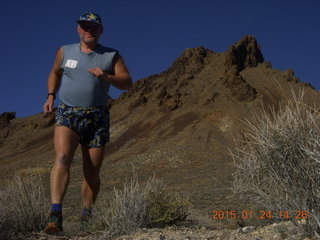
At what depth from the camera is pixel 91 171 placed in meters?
3.57

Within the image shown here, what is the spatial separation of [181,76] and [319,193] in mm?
40900

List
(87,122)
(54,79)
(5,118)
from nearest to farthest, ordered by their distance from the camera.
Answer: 1. (87,122)
2. (54,79)
3. (5,118)

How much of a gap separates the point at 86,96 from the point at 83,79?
0.52 feet

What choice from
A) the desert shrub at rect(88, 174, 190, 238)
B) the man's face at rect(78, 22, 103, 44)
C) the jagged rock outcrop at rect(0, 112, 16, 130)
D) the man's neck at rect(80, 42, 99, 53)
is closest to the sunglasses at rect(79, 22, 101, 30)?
the man's face at rect(78, 22, 103, 44)

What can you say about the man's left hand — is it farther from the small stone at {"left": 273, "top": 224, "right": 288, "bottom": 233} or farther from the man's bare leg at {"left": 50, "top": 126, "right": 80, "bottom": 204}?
the small stone at {"left": 273, "top": 224, "right": 288, "bottom": 233}

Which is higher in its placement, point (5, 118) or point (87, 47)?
point (5, 118)

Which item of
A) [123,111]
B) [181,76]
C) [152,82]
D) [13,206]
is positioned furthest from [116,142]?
[13,206]

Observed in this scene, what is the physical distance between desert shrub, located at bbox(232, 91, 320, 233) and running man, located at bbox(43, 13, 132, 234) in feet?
4.37

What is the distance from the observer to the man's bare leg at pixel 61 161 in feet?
10.4

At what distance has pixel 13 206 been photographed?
11.9 feet

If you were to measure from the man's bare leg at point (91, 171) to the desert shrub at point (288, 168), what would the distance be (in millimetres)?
1298

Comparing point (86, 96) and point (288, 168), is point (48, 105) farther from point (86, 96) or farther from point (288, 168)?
point (288, 168)

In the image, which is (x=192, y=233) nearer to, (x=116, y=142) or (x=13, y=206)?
(x=13, y=206)

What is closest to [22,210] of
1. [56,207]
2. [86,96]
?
[56,207]
